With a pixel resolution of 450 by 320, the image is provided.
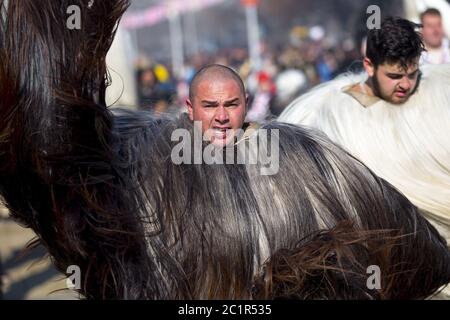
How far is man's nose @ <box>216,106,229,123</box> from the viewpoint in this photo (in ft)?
11.8

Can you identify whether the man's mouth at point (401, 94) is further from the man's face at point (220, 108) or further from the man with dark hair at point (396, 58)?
the man's face at point (220, 108)

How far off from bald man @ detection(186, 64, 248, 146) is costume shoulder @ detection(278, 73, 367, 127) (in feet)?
3.27

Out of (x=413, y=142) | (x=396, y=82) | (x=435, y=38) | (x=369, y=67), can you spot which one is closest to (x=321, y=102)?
(x=369, y=67)

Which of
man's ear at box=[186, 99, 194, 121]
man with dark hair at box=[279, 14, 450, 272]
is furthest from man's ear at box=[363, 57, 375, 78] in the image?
man's ear at box=[186, 99, 194, 121]

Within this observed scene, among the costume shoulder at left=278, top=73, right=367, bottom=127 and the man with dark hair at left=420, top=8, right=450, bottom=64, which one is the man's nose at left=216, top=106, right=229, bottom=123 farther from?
the man with dark hair at left=420, top=8, right=450, bottom=64

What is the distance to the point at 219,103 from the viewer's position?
365 centimetres

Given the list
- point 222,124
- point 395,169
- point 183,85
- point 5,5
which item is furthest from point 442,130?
point 183,85

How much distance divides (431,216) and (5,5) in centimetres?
221

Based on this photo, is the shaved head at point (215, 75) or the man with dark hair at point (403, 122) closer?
the shaved head at point (215, 75)

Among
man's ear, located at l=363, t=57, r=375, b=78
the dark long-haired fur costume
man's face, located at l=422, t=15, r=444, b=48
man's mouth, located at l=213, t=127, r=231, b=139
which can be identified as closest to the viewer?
the dark long-haired fur costume

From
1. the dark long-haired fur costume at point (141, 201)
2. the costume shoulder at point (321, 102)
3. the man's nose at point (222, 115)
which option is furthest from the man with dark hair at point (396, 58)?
the man's nose at point (222, 115)

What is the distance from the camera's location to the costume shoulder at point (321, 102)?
4625 mm

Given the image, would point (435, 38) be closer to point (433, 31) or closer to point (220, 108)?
point (433, 31)

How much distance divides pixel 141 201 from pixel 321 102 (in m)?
1.66
